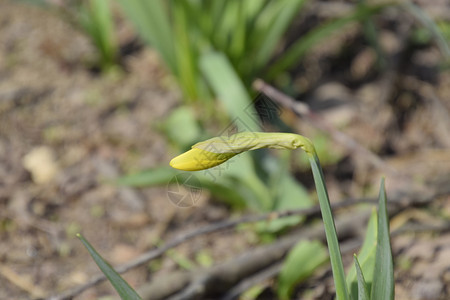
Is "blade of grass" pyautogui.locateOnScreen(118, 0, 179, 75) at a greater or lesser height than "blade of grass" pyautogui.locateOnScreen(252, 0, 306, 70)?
greater

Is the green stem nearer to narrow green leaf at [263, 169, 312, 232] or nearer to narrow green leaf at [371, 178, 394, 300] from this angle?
narrow green leaf at [371, 178, 394, 300]

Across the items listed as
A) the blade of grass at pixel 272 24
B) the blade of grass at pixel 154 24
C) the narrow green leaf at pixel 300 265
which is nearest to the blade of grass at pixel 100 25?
the blade of grass at pixel 154 24

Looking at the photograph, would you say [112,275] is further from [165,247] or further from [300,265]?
[300,265]

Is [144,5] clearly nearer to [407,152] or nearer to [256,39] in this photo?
[256,39]

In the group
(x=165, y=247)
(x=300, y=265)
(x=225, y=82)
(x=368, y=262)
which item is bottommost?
(x=300, y=265)

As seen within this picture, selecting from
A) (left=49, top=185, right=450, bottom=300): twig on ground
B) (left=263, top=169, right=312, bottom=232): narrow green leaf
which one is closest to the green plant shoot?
(left=49, top=185, right=450, bottom=300): twig on ground

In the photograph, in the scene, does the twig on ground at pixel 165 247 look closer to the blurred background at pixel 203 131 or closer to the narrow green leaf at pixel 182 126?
the blurred background at pixel 203 131

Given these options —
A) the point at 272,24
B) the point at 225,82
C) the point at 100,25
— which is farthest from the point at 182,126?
the point at 100,25

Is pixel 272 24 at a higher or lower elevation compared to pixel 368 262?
higher
